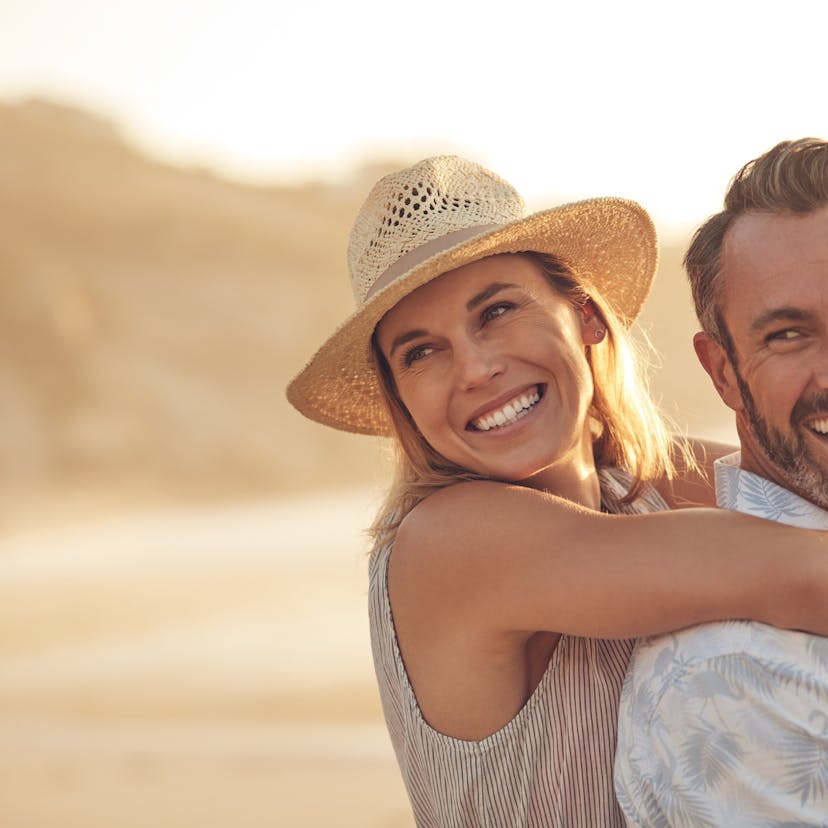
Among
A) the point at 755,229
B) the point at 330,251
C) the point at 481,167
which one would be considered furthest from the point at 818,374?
the point at 330,251

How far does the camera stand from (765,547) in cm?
249

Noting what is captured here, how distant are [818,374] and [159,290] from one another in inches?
1371

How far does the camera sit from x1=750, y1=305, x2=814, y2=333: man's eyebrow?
2.55 m

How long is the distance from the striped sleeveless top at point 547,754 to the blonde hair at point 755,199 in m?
0.77

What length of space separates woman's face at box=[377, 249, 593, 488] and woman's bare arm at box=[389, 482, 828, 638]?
0.61 ft

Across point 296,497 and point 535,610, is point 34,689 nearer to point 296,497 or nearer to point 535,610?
point 535,610

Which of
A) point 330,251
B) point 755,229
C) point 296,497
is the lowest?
point 755,229

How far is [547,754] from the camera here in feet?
9.39

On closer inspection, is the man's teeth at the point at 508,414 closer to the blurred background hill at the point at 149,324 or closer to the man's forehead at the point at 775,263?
the man's forehead at the point at 775,263

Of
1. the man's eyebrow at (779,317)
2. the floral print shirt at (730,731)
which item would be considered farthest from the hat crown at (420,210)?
the floral print shirt at (730,731)

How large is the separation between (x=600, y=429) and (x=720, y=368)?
0.87m

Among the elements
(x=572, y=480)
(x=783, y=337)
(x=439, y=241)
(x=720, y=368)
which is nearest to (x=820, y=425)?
(x=783, y=337)

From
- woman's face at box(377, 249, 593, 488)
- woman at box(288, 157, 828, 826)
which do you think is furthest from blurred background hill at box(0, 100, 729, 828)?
woman's face at box(377, 249, 593, 488)

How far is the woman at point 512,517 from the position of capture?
2.59 meters
